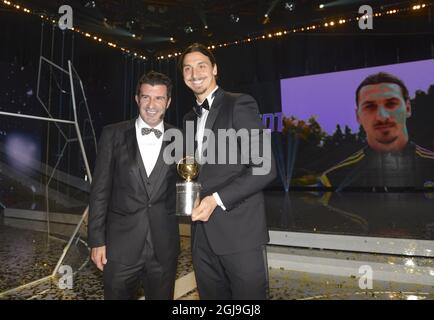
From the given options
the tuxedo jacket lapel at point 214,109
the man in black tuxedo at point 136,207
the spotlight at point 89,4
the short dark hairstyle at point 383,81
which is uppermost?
the spotlight at point 89,4

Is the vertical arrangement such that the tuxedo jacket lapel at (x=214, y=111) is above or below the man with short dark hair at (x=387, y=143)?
below

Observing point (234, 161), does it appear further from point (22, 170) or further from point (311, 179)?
point (311, 179)

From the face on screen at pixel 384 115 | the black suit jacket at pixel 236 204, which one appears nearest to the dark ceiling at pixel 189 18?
the face on screen at pixel 384 115

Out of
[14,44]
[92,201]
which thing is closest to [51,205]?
[14,44]

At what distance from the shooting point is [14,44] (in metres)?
3.88

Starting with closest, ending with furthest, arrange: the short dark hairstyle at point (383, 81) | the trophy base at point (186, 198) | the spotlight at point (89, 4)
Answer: the trophy base at point (186, 198)
the spotlight at point (89, 4)
the short dark hairstyle at point (383, 81)

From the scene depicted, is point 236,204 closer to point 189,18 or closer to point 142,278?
point 142,278

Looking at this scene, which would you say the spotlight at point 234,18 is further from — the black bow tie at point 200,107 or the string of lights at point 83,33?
the black bow tie at point 200,107

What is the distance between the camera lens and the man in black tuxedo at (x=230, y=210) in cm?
128

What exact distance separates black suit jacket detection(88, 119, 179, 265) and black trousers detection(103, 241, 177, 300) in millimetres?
37

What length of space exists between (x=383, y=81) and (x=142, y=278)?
818 centimetres

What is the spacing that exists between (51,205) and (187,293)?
6.63 feet

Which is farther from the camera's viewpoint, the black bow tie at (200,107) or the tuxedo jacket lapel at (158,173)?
the tuxedo jacket lapel at (158,173)

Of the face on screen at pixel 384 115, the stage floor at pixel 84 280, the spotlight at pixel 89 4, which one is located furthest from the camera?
the face on screen at pixel 384 115
